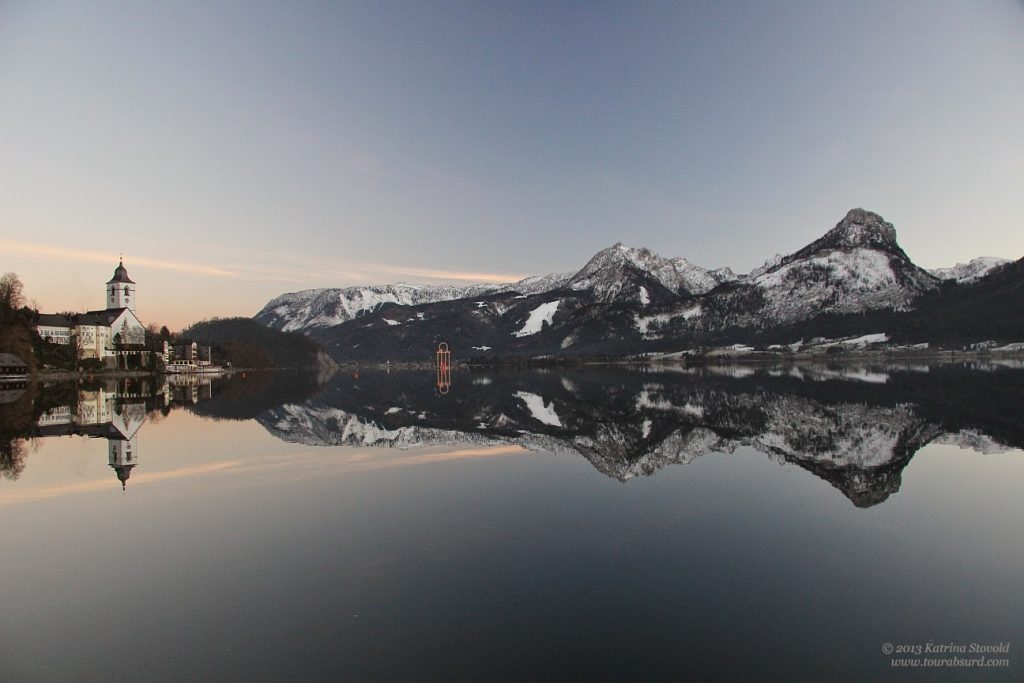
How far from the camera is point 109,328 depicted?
572 feet

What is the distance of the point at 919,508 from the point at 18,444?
43599 mm

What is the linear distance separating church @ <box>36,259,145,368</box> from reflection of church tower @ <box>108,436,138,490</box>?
12929 centimetres

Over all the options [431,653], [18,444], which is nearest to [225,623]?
[431,653]

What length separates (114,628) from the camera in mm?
11711

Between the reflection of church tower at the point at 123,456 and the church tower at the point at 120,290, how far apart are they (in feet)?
593

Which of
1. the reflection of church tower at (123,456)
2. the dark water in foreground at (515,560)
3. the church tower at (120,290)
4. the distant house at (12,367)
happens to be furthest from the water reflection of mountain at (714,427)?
the church tower at (120,290)

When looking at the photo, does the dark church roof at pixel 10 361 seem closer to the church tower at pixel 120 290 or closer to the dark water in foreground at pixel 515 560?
the church tower at pixel 120 290

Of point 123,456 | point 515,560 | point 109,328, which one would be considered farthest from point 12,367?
point 515,560

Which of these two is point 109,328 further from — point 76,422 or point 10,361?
point 76,422

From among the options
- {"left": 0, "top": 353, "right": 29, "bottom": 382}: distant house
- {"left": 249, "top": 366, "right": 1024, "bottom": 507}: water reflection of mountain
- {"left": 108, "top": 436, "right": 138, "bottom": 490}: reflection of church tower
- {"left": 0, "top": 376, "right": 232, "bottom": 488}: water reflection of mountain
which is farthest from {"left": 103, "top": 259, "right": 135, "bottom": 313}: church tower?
{"left": 108, "top": 436, "right": 138, "bottom": 490}: reflection of church tower

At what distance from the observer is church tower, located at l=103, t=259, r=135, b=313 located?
19211cm

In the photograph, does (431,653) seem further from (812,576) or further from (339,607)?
(812,576)

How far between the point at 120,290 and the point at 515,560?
21487cm

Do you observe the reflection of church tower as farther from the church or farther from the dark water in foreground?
the church
